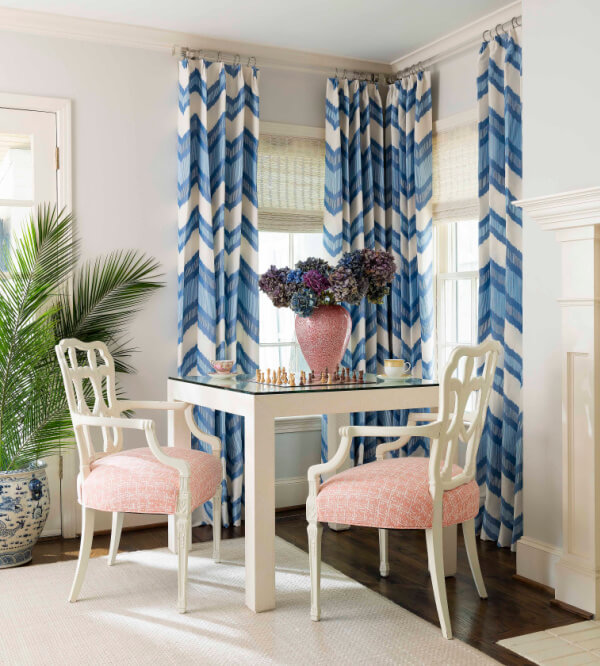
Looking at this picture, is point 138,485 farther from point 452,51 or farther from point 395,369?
point 452,51

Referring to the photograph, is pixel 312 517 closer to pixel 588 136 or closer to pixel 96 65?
pixel 588 136

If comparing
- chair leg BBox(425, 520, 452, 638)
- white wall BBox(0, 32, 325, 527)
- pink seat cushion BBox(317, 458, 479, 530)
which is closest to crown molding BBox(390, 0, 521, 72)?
white wall BBox(0, 32, 325, 527)

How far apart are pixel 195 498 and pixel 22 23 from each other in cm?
260

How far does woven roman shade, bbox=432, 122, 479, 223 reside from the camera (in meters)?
4.29

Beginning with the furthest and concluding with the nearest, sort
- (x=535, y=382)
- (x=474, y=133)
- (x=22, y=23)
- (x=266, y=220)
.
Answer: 1. (x=266, y=220)
2. (x=474, y=133)
3. (x=22, y=23)
4. (x=535, y=382)

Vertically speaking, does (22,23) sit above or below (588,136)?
above

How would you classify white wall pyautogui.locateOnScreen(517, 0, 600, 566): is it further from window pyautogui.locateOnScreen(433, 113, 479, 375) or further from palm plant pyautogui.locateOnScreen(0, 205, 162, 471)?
palm plant pyautogui.locateOnScreen(0, 205, 162, 471)

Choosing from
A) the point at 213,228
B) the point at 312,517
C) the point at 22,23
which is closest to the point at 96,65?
the point at 22,23

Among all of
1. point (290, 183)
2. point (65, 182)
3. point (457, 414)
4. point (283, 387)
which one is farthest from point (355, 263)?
point (65, 182)

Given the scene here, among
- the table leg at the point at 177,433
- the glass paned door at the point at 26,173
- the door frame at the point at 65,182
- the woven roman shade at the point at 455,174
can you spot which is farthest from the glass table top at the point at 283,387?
the woven roman shade at the point at 455,174

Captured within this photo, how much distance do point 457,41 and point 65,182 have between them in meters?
2.30

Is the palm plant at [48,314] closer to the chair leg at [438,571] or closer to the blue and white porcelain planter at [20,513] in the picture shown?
the blue and white porcelain planter at [20,513]

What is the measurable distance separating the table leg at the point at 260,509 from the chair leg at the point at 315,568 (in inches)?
7.7

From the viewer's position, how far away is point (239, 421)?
4.38 meters
